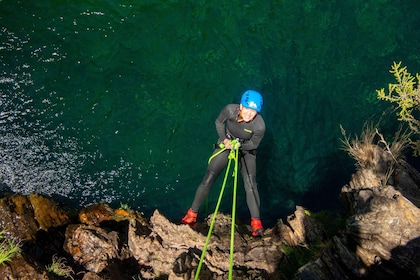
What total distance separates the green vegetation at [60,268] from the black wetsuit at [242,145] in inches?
105

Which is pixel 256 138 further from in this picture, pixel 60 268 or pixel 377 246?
pixel 60 268

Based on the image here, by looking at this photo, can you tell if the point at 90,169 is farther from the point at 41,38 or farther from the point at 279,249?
the point at 279,249

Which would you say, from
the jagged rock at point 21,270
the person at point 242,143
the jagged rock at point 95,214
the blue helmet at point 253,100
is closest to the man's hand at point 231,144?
the person at point 242,143

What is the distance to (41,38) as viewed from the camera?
984 cm

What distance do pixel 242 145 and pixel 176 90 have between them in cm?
420

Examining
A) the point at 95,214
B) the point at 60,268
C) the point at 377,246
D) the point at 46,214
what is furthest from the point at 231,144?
the point at 46,214

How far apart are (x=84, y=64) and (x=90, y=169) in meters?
3.16

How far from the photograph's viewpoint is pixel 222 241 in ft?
21.5

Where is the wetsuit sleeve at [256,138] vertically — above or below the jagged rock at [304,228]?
above

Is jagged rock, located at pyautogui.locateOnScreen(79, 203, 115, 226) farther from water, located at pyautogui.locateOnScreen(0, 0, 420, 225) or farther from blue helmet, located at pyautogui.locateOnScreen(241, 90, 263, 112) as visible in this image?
blue helmet, located at pyautogui.locateOnScreen(241, 90, 263, 112)

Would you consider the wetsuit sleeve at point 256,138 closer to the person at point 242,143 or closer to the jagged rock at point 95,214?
the person at point 242,143

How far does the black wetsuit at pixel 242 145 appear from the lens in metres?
6.72

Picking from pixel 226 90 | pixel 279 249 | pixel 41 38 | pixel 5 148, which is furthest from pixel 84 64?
pixel 279 249

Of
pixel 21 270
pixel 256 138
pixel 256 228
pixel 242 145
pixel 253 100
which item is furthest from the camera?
pixel 256 228
